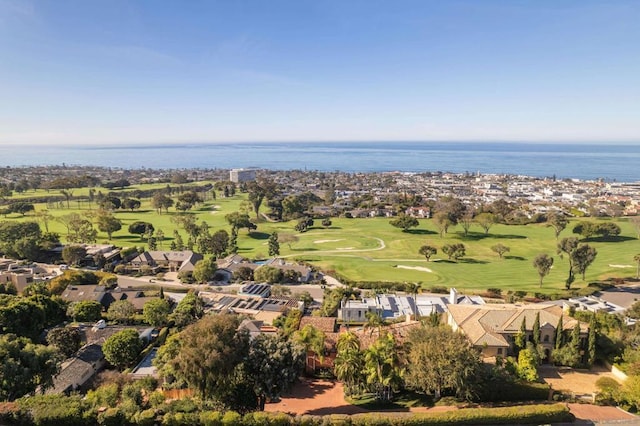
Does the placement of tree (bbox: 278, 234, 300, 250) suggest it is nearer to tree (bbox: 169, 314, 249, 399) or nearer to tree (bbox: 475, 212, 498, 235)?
tree (bbox: 475, 212, 498, 235)

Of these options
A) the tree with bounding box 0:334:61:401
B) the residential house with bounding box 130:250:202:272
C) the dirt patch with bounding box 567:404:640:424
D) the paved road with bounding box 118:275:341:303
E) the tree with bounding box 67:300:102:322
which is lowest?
the paved road with bounding box 118:275:341:303

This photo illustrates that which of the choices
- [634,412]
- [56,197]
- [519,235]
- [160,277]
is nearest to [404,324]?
[634,412]

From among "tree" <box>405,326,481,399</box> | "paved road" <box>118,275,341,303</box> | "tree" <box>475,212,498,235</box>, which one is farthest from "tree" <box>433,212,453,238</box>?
"tree" <box>405,326,481,399</box>

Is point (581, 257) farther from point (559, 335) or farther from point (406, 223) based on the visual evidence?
point (406, 223)

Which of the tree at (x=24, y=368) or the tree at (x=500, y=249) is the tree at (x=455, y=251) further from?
the tree at (x=24, y=368)

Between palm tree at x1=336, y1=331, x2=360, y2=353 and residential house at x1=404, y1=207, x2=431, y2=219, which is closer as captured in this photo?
palm tree at x1=336, y1=331, x2=360, y2=353

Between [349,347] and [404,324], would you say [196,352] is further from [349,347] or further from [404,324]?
[404,324]

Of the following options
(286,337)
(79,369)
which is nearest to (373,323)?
(286,337)
